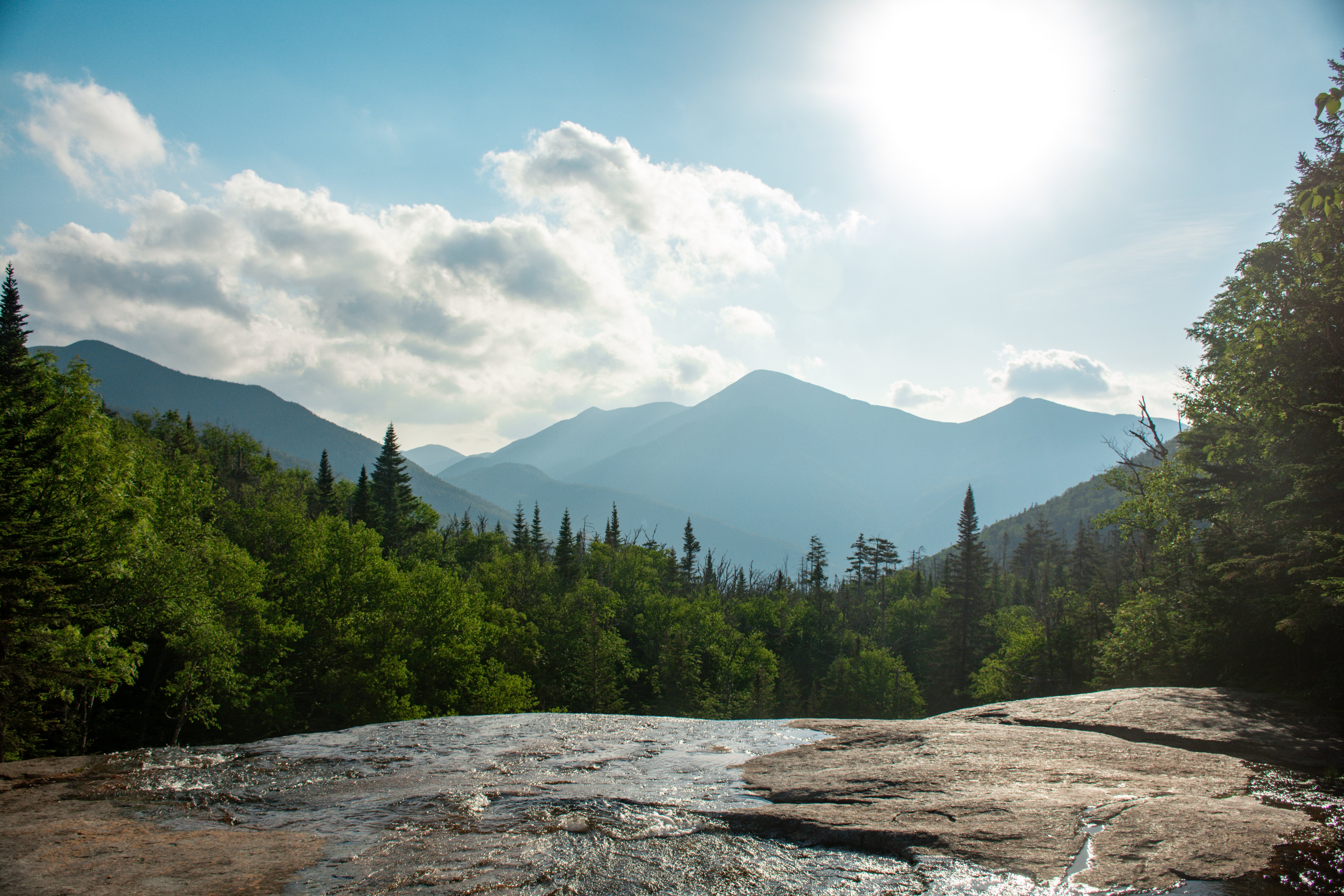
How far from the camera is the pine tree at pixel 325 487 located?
2702 inches

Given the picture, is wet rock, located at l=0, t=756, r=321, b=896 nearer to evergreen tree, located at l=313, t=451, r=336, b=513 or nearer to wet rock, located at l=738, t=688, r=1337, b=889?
wet rock, located at l=738, t=688, r=1337, b=889

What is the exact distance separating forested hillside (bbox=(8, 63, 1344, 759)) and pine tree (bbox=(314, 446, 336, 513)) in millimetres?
589

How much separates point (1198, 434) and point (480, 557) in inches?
2732

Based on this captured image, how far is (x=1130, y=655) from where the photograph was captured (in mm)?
26922

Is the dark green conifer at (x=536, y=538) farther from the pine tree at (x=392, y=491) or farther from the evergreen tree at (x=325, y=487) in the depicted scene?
the evergreen tree at (x=325, y=487)

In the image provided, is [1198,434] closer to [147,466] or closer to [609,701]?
[609,701]

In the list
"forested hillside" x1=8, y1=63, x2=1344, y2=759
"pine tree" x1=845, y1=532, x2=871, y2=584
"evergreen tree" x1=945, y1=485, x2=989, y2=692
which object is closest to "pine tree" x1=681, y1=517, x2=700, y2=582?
"forested hillside" x1=8, y1=63, x2=1344, y2=759

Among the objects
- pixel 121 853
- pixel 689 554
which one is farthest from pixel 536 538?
pixel 121 853

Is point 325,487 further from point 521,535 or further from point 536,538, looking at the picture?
point 536,538

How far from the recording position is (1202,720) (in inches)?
482

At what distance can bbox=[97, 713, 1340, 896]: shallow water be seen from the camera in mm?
6398

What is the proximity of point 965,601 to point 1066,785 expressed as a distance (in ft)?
206

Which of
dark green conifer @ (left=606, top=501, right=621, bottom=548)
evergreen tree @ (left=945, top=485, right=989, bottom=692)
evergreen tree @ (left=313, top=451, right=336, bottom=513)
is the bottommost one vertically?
evergreen tree @ (left=945, top=485, right=989, bottom=692)

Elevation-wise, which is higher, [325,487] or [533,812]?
[325,487]
